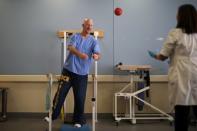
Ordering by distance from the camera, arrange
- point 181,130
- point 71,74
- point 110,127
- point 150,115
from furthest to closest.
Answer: point 150,115
point 110,127
point 71,74
point 181,130

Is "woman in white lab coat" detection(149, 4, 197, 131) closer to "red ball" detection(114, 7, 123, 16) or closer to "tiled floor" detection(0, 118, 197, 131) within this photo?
"tiled floor" detection(0, 118, 197, 131)

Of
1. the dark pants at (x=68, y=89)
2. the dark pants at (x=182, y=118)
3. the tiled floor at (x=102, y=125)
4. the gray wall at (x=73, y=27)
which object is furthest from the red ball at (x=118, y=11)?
the dark pants at (x=182, y=118)

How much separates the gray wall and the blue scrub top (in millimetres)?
1117

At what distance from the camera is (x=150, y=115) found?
16.5 ft

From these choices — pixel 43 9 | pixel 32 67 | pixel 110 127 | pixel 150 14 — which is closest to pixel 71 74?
pixel 110 127

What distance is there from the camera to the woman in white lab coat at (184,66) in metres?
2.41

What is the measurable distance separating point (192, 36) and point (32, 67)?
3297mm

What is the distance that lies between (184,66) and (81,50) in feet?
6.07

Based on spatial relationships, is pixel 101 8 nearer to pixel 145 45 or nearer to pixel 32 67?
pixel 145 45

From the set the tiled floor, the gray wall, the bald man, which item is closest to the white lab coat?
the bald man

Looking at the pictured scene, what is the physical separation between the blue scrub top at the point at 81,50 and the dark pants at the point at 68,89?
0.24 ft

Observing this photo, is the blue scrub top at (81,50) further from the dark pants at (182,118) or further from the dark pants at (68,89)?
the dark pants at (182,118)

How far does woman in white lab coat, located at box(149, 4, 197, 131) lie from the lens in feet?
7.92

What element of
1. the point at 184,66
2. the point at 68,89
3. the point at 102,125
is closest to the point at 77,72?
the point at 68,89
